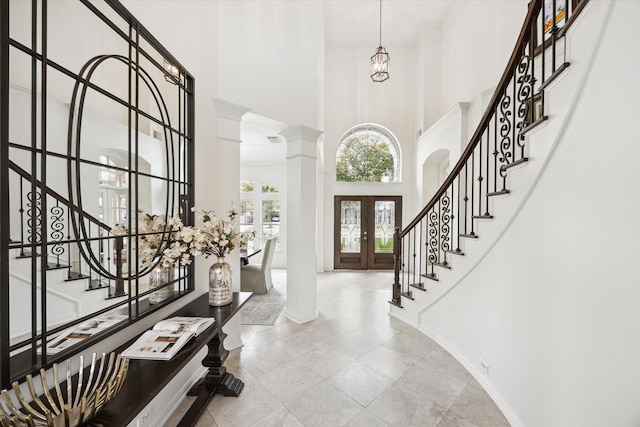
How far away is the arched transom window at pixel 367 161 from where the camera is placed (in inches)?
275

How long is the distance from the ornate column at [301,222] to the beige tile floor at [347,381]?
0.35 metres

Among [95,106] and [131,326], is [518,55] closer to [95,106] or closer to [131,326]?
[95,106]

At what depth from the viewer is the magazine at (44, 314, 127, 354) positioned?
1.10 metres

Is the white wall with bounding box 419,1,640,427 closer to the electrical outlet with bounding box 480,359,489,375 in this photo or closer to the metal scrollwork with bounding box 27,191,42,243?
the electrical outlet with bounding box 480,359,489,375

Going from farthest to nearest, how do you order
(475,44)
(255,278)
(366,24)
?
(366,24) → (255,278) → (475,44)

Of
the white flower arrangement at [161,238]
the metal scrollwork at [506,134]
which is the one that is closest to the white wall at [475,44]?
the metal scrollwork at [506,134]

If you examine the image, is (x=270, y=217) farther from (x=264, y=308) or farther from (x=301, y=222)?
(x=301, y=222)

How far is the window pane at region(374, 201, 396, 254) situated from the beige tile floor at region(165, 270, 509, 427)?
135 inches

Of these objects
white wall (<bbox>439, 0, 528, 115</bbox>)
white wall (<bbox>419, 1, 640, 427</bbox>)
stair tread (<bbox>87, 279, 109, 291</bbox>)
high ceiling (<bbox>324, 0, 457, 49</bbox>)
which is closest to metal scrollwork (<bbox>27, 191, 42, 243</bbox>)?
stair tread (<bbox>87, 279, 109, 291</bbox>)

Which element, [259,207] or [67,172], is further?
[259,207]

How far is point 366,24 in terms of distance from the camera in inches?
248

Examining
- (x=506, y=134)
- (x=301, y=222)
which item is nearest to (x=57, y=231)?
(x=301, y=222)

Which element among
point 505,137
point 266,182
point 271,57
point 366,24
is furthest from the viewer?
point 266,182

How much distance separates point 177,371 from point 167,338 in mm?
275
